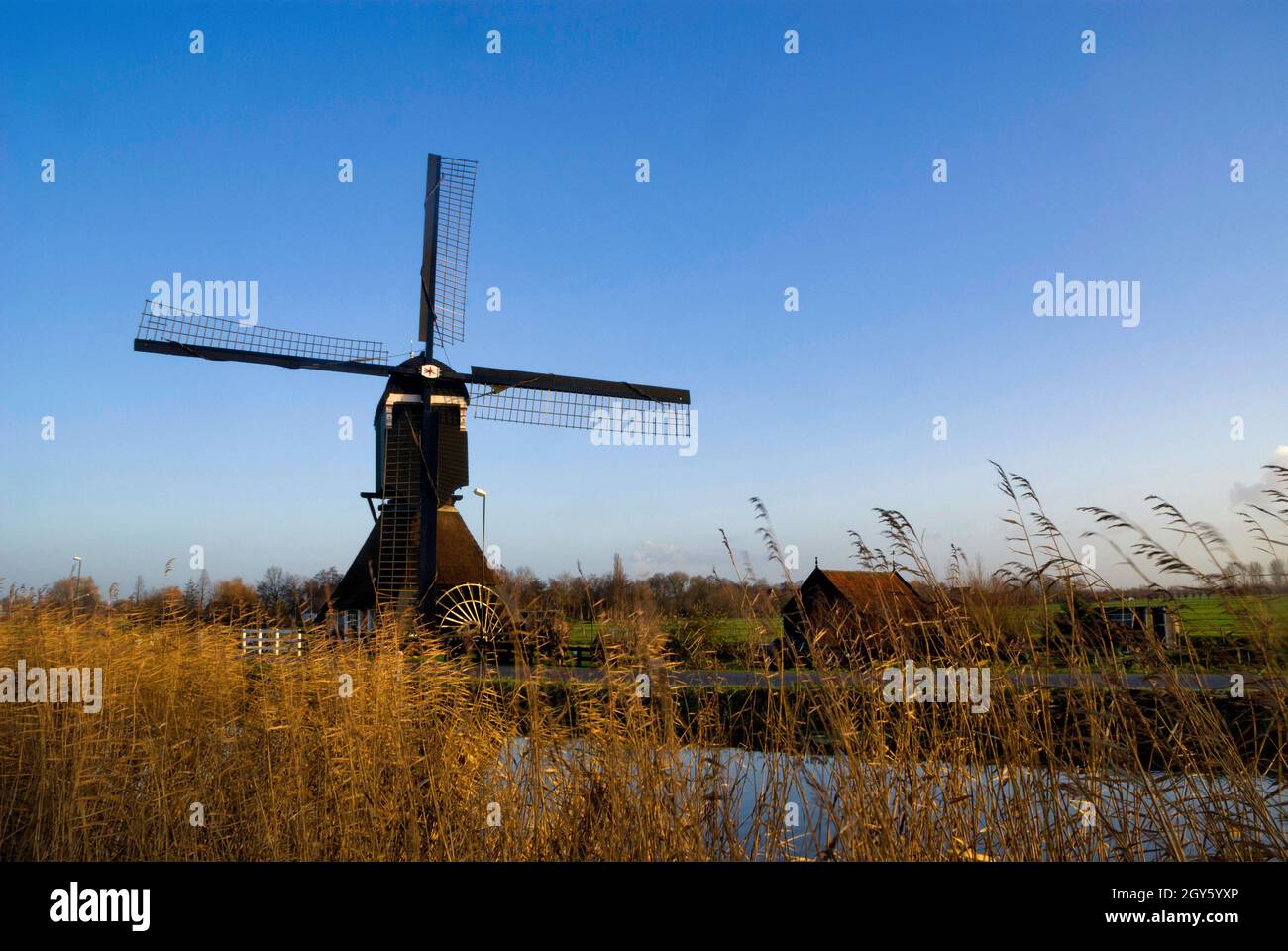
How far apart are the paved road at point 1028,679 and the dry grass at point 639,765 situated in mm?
42

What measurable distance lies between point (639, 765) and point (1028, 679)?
64.4 inches

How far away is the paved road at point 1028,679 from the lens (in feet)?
9.32

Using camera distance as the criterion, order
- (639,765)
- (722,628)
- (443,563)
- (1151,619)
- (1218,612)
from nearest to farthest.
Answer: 1. (1218,612)
2. (1151,619)
3. (639,765)
4. (722,628)
5. (443,563)

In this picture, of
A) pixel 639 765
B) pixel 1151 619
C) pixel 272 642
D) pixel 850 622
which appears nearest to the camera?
pixel 1151 619

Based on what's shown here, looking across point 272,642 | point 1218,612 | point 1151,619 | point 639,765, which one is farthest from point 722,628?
point 272,642

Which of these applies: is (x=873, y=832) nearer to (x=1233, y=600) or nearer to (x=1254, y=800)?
(x=1254, y=800)

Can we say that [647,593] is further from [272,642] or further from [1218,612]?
[272,642]

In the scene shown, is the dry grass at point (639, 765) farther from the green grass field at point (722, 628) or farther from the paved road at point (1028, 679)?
the green grass field at point (722, 628)

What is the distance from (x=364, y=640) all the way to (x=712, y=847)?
3479 millimetres

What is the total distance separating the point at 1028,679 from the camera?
137 inches

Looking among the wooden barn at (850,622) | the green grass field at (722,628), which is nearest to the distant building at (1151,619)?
the wooden barn at (850,622)

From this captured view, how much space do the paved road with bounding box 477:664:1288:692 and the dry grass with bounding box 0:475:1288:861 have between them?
0.14 ft
